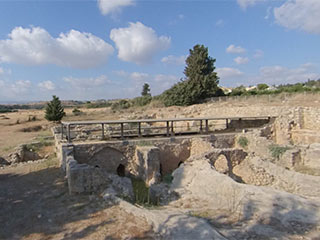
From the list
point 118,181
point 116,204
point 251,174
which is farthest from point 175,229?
point 251,174

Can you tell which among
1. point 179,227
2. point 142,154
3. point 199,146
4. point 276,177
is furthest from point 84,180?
point 199,146

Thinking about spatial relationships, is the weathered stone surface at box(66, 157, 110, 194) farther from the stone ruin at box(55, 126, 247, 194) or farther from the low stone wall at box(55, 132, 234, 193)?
the low stone wall at box(55, 132, 234, 193)

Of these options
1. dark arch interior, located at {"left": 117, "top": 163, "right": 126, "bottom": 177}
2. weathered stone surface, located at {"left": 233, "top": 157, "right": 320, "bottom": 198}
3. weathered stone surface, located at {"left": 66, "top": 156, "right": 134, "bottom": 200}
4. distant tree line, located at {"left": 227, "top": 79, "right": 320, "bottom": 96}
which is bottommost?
dark arch interior, located at {"left": 117, "top": 163, "right": 126, "bottom": 177}

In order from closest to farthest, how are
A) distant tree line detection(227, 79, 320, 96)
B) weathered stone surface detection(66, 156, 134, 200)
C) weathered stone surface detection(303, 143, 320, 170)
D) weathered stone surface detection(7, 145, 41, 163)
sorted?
weathered stone surface detection(66, 156, 134, 200) → weathered stone surface detection(303, 143, 320, 170) → weathered stone surface detection(7, 145, 41, 163) → distant tree line detection(227, 79, 320, 96)

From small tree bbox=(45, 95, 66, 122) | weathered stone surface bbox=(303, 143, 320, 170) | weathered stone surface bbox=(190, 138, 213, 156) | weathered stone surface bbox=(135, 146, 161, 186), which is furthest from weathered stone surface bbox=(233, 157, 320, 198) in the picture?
small tree bbox=(45, 95, 66, 122)

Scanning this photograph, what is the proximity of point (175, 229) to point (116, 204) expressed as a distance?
229 cm

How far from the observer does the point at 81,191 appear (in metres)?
6.58

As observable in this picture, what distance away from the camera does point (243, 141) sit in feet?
44.1

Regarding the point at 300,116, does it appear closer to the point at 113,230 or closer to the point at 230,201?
the point at 230,201

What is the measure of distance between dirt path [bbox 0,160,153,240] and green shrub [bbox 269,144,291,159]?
8.62 metres

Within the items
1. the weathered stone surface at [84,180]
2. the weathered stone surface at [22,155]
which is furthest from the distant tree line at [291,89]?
the weathered stone surface at [22,155]

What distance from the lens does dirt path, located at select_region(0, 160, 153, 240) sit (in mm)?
4480

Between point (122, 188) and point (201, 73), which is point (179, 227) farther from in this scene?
point (201, 73)

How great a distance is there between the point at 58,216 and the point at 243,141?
36.6 ft
